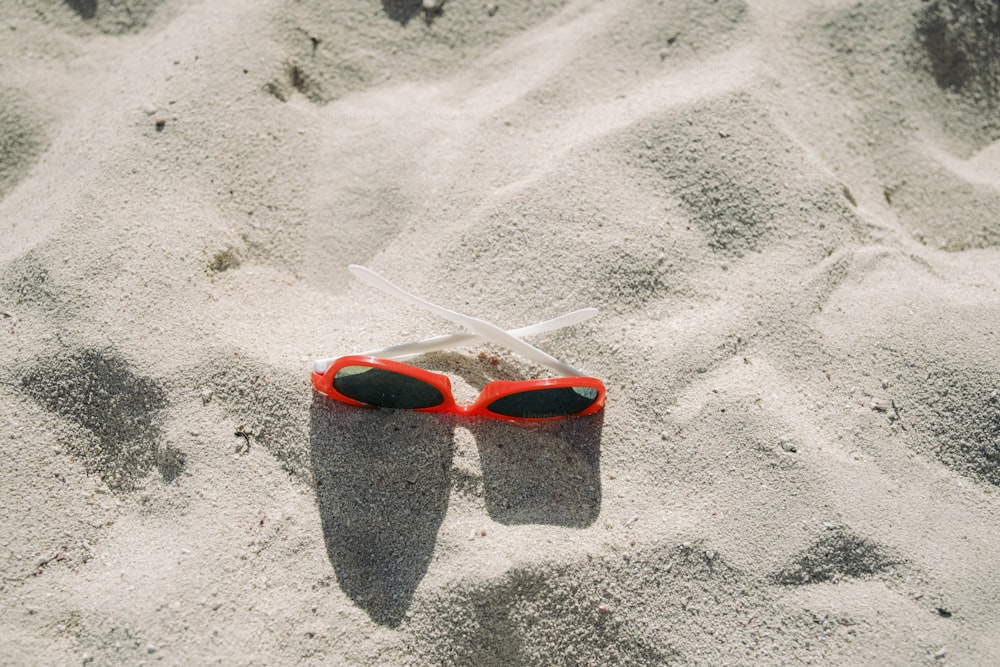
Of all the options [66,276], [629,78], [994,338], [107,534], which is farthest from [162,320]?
[994,338]

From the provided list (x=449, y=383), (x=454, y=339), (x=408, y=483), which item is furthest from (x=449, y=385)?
(x=408, y=483)

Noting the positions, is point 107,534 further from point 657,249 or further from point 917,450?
point 917,450

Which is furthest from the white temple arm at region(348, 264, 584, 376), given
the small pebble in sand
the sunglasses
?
the small pebble in sand

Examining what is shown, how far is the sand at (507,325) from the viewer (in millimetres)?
2002

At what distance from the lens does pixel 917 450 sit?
218 centimetres

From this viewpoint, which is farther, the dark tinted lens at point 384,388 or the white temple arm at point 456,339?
the white temple arm at point 456,339

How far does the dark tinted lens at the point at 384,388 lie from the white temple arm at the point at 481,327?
238mm

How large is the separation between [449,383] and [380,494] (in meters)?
0.37

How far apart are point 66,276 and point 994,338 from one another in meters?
2.84

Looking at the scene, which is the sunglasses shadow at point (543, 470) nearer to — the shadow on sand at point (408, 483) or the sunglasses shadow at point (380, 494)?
the shadow on sand at point (408, 483)

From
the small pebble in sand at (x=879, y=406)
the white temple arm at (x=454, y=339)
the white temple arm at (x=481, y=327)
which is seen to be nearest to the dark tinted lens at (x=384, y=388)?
the white temple arm at (x=454, y=339)

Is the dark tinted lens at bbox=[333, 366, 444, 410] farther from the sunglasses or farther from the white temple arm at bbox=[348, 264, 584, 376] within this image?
the white temple arm at bbox=[348, 264, 584, 376]

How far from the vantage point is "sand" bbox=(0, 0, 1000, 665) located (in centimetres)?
200

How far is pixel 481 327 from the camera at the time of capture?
220cm
